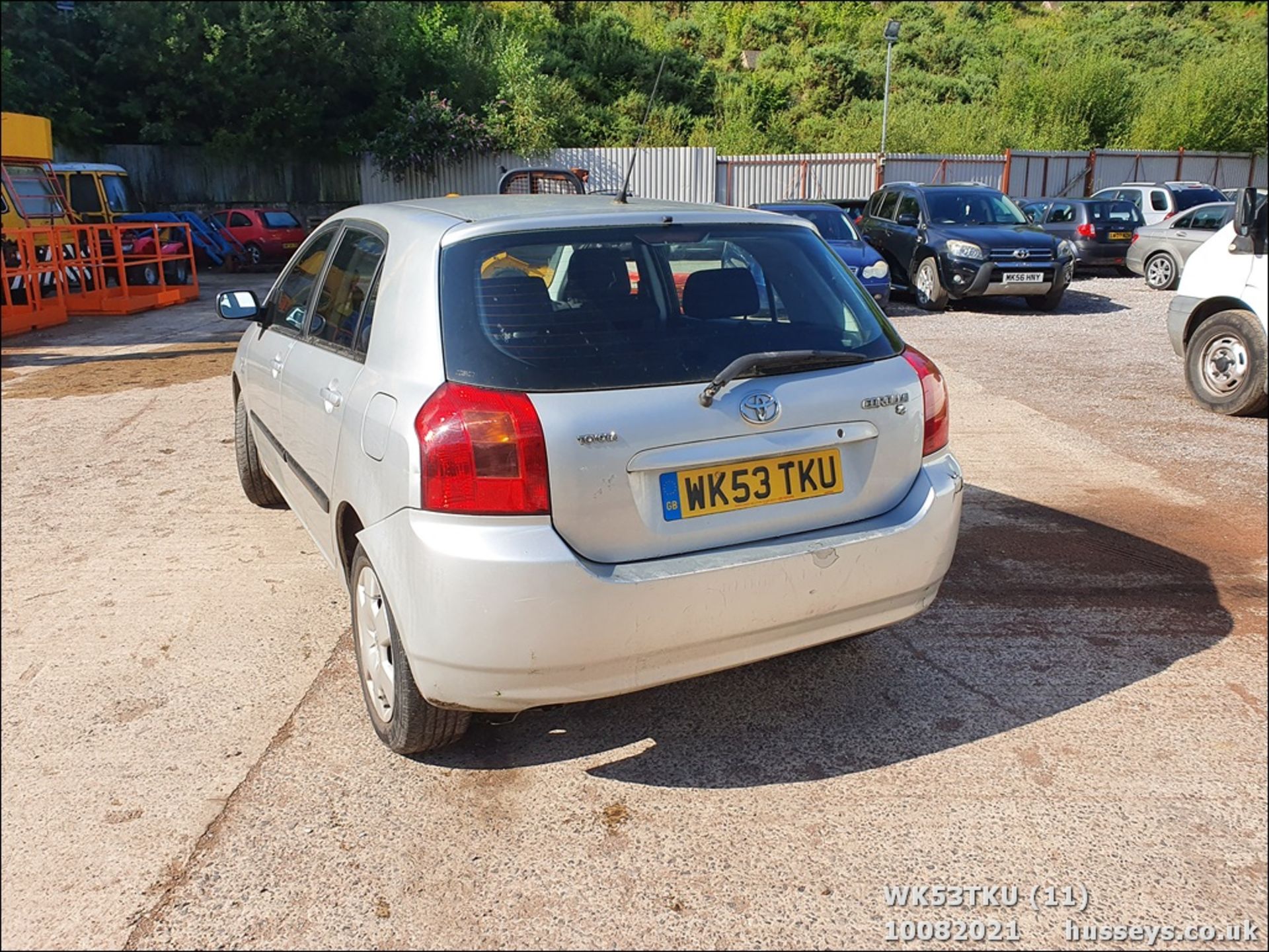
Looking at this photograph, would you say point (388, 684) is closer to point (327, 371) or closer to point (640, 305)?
point (327, 371)

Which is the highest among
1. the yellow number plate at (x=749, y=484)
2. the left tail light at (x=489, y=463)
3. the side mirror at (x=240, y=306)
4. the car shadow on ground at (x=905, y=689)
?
the side mirror at (x=240, y=306)

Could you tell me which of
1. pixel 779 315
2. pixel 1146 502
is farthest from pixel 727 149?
pixel 779 315

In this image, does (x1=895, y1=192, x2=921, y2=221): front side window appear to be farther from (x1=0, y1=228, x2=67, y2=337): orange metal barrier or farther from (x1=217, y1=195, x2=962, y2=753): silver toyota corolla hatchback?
(x1=217, y1=195, x2=962, y2=753): silver toyota corolla hatchback

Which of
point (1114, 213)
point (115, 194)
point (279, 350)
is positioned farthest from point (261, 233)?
point (279, 350)

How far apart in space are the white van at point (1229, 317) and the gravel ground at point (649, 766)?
2.54m

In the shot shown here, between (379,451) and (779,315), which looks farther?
(779,315)

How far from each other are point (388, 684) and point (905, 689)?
66.7 inches

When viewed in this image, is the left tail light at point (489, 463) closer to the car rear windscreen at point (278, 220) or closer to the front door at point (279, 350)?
the front door at point (279, 350)

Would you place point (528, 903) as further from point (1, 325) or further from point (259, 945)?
point (1, 325)

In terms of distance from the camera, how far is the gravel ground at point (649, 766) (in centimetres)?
240

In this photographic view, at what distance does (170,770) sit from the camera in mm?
2975

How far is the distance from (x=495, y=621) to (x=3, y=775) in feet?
4.96

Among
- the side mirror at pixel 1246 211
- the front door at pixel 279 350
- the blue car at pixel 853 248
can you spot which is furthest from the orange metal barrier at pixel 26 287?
the side mirror at pixel 1246 211

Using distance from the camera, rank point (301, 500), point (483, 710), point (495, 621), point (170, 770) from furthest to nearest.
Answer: point (301, 500) → point (170, 770) → point (483, 710) → point (495, 621)
